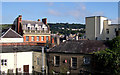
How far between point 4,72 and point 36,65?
4.32m

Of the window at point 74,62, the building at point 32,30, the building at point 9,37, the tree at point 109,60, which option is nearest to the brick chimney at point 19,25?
the building at point 32,30

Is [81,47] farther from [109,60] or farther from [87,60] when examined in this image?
[109,60]

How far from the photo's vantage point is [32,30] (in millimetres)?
46344

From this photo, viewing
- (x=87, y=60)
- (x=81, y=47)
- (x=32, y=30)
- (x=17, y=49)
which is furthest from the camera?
(x=32, y=30)

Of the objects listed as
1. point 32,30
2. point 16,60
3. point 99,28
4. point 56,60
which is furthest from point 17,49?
point 99,28

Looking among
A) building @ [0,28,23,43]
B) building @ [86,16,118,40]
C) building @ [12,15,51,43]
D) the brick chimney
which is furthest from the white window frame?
the brick chimney

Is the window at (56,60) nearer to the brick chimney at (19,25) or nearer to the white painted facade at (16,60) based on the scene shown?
the white painted facade at (16,60)

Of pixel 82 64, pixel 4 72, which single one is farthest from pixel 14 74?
pixel 82 64

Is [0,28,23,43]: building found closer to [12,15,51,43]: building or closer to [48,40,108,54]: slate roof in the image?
[12,15,51,43]: building

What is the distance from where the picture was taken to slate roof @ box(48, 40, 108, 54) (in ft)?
66.9

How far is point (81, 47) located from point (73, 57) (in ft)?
5.37

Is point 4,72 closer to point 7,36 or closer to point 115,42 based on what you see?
point 115,42

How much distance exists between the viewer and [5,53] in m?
22.5

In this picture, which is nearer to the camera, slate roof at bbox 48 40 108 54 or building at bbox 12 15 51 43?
slate roof at bbox 48 40 108 54
